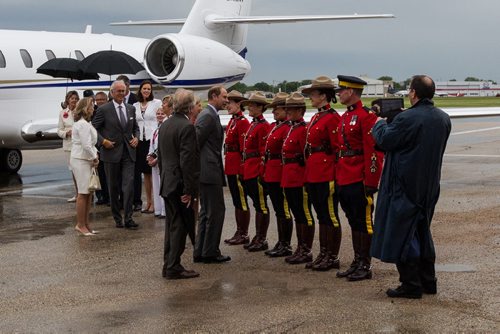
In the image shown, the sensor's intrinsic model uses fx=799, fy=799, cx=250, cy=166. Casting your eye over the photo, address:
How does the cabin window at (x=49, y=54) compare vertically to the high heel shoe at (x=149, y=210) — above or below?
above

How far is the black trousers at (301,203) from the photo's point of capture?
8.30m

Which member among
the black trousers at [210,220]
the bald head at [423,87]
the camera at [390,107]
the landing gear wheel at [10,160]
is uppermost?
the bald head at [423,87]

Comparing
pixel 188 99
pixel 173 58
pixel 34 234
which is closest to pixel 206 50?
pixel 173 58

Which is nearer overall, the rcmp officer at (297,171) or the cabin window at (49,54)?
the rcmp officer at (297,171)

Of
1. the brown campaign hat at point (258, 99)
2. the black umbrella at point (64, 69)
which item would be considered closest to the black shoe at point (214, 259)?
the brown campaign hat at point (258, 99)

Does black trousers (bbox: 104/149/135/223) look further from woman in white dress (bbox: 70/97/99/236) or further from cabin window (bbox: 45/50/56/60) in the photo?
cabin window (bbox: 45/50/56/60)

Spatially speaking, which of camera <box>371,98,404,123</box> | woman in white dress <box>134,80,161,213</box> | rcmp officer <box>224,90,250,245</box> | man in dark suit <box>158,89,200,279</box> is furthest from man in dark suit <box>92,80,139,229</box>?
camera <box>371,98,404,123</box>

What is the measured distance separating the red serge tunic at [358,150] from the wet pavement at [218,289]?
98 centimetres

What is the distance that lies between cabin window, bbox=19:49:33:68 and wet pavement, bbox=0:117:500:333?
18.7 feet

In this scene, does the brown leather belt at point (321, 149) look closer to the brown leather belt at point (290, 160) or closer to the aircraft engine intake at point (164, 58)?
the brown leather belt at point (290, 160)

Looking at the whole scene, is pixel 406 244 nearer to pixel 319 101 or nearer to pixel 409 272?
pixel 409 272

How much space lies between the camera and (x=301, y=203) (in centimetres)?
831

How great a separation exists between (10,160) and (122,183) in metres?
7.25

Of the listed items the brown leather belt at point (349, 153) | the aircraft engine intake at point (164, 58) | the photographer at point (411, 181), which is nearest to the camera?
the photographer at point (411, 181)
